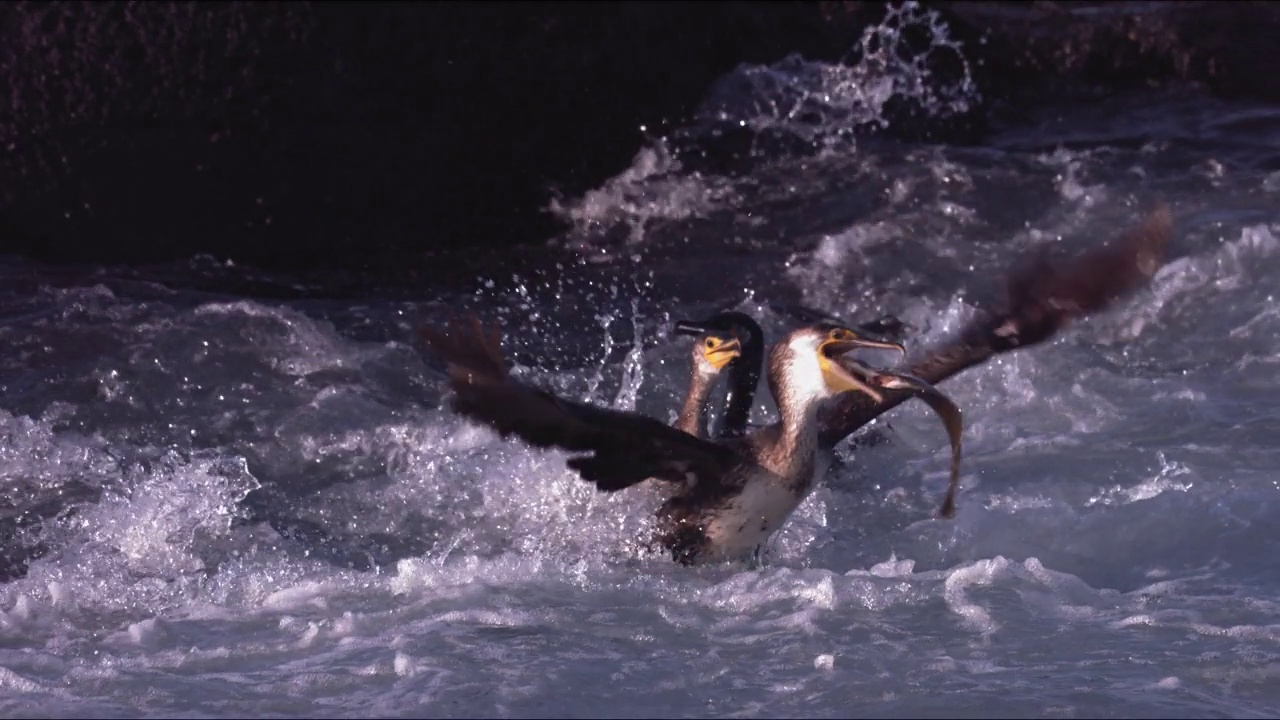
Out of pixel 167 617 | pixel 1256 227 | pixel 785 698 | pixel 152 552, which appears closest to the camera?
pixel 785 698

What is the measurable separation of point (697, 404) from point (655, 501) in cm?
55

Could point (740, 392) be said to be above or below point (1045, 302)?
below

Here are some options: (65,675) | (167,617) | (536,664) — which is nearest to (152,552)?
(167,617)

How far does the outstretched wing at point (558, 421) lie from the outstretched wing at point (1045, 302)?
3.29 ft

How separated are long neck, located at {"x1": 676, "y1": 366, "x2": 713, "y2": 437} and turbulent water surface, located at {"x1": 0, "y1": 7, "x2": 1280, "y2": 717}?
46 centimetres

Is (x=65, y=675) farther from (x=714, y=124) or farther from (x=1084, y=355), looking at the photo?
(x=714, y=124)

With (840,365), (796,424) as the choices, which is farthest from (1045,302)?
(796,424)

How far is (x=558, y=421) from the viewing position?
5.23 metres

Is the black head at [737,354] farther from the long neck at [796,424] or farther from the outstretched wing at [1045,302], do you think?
the long neck at [796,424]

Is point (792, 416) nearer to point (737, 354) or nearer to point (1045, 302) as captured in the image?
point (737, 354)

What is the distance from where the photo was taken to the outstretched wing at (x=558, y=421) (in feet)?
16.6

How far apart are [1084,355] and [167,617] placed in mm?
4289

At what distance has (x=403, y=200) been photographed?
975 centimetres

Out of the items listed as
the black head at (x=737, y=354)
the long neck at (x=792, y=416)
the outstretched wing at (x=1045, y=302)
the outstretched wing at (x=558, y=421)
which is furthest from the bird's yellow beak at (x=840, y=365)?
the black head at (x=737, y=354)
